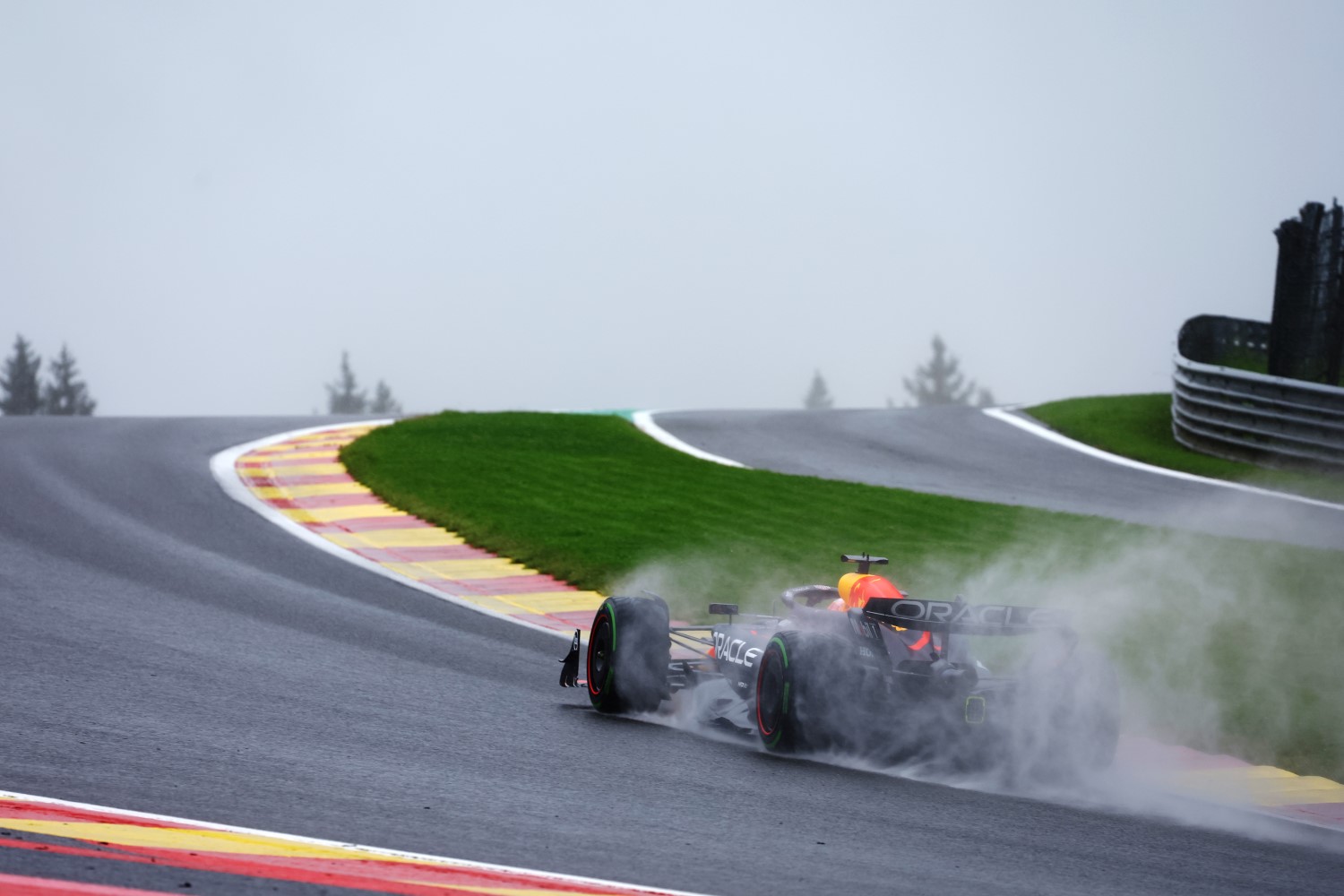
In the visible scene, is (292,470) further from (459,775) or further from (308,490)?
(459,775)

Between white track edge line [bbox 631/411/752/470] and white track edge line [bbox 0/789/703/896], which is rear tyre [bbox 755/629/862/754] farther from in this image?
white track edge line [bbox 631/411/752/470]

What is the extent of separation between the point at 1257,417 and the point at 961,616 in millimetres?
15663

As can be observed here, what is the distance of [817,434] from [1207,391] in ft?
20.1

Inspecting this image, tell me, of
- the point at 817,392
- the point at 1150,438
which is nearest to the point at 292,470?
the point at 1150,438

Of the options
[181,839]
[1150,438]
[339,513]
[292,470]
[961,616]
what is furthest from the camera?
[1150,438]

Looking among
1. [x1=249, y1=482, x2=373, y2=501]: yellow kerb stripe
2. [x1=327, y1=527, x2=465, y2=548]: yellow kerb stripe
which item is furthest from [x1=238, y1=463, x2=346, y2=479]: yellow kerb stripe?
[x1=327, y1=527, x2=465, y2=548]: yellow kerb stripe

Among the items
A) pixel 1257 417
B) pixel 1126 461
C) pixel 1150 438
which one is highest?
pixel 1257 417

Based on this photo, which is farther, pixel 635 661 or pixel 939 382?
pixel 939 382

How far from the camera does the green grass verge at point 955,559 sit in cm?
888

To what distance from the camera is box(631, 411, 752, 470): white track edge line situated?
1994 cm

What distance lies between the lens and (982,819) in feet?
19.1

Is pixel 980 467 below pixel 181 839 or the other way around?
the other way around

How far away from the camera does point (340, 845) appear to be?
460cm

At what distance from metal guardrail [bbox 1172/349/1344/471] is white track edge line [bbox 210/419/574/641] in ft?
42.5
